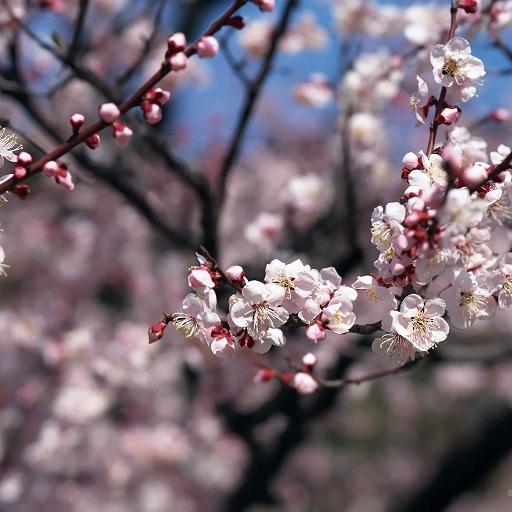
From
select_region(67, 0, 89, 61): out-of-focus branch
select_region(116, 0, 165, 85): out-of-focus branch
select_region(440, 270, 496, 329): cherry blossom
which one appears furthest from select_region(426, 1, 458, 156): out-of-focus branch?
select_region(67, 0, 89, 61): out-of-focus branch

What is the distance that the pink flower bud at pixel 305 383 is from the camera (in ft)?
5.41

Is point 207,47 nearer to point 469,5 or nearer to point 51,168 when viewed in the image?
point 51,168

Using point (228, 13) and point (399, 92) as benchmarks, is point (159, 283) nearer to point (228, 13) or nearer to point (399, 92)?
point (399, 92)

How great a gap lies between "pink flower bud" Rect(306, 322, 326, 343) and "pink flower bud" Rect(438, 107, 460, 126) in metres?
0.51

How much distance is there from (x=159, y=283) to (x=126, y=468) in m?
1.76

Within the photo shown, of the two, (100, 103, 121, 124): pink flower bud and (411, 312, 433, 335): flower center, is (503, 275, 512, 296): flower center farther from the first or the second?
(100, 103, 121, 124): pink flower bud

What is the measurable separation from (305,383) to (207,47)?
81 centimetres

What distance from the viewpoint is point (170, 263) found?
283 inches

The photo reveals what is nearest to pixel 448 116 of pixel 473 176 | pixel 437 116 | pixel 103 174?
pixel 437 116

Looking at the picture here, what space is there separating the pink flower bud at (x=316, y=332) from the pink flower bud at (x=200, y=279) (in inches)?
8.7

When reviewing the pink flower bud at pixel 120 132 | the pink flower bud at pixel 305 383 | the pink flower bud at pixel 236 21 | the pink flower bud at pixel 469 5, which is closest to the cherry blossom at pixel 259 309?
the pink flower bud at pixel 305 383

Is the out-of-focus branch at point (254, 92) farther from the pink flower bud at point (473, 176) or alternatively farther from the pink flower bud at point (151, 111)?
the pink flower bud at point (473, 176)

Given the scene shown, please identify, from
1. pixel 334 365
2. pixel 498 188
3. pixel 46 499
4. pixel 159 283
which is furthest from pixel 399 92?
pixel 159 283

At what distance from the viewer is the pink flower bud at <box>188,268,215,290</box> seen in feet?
4.39
